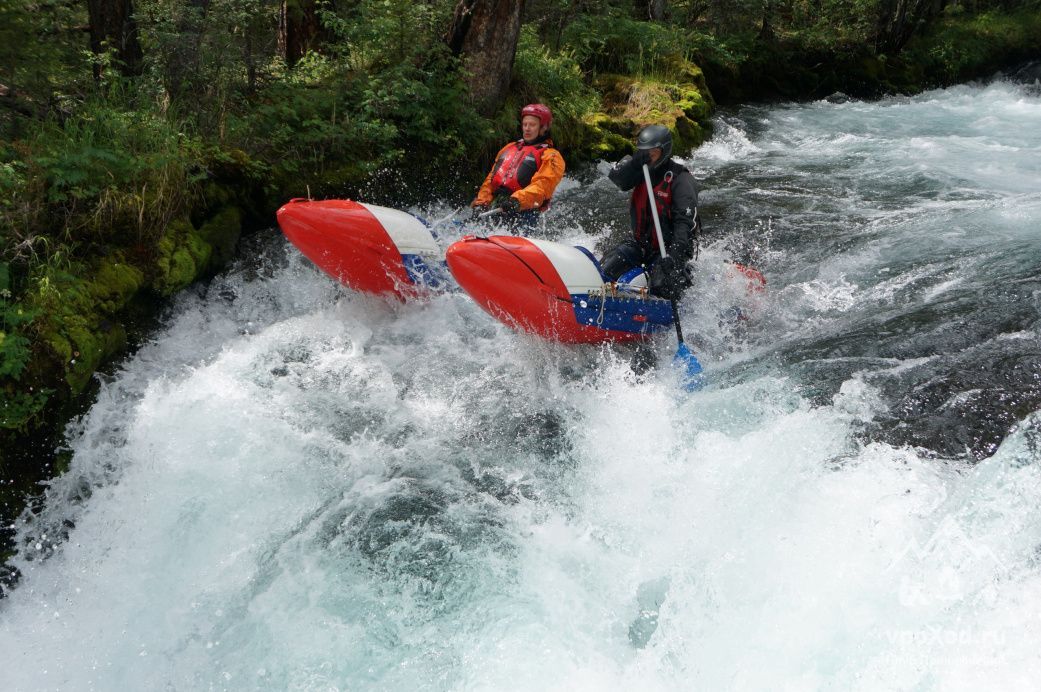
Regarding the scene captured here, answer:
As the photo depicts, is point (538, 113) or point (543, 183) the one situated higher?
point (538, 113)

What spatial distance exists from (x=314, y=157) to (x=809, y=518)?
16.3ft

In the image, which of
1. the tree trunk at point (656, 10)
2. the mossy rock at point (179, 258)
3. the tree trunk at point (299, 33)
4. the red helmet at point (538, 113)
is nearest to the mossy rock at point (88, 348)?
the mossy rock at point (179, 258)

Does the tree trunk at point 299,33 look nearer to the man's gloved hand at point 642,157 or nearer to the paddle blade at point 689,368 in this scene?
the man's gloved hand at point 642,157

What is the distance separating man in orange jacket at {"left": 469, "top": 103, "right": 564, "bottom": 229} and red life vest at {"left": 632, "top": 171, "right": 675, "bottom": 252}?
0.96 metres

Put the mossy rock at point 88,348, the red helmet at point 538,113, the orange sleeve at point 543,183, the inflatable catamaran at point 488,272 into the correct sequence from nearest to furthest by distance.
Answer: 1. the mossy rock at point 88,348
2. the inflatable catamaran at point 488,272
3. the orange sleeve at point 543,183
4. the red helmet at point 538,113

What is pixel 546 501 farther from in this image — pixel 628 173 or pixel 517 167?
pixel 517 167

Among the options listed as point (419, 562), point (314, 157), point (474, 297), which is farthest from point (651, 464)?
point (314, 157)

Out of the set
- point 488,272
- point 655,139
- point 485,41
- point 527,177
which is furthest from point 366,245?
point 485,41

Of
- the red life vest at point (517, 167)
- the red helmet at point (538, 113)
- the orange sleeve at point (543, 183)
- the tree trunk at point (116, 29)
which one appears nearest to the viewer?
the orange sleeve at point (543, 183)

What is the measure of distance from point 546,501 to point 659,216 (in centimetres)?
241

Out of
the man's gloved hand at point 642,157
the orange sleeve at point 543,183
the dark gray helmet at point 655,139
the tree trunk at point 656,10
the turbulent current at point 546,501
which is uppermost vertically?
the tree trunk at point 656,10

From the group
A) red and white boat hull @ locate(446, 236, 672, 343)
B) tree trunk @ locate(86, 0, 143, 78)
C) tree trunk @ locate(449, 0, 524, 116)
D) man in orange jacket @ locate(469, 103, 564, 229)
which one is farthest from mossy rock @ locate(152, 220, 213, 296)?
tree trunk @ locate(449, 0, 524, 116)

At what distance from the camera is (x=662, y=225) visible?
5543 mm

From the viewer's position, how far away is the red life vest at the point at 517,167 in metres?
6.50
